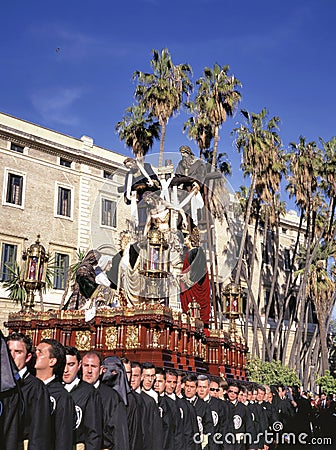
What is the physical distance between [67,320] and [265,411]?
6.59 metres

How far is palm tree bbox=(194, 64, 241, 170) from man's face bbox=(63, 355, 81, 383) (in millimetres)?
23027

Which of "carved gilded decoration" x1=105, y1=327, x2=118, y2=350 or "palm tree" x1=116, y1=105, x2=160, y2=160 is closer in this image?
"carved gilded decoration" x1=105, y1=327, x2=118, y2=350

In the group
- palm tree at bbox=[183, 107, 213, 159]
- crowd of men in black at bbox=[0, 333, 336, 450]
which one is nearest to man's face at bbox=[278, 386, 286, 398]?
crowd of men in black at bbox=[0, 333, 336, 450]

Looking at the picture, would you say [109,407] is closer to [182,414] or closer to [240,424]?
[182,414]

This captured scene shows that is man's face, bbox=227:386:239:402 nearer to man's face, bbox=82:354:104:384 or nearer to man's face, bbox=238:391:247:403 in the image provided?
man's face, bbox=238:391:247:403

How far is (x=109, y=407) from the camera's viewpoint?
5.88 metres

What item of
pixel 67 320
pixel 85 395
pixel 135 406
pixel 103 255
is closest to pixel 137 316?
pixel 67 320

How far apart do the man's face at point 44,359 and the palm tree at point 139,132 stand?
23350mm

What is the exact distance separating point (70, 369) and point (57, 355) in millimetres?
626

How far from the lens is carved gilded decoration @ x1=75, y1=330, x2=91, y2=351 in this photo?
15992 mm

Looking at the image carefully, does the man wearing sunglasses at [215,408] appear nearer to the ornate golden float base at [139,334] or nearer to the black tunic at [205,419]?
the black tunic at [205,419]

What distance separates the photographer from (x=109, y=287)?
17.4m

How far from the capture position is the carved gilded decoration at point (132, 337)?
1493 centimetres

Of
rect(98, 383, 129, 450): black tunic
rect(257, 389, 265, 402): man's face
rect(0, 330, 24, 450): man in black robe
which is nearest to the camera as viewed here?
rect(0, 330, 24, 450): man in black robe
